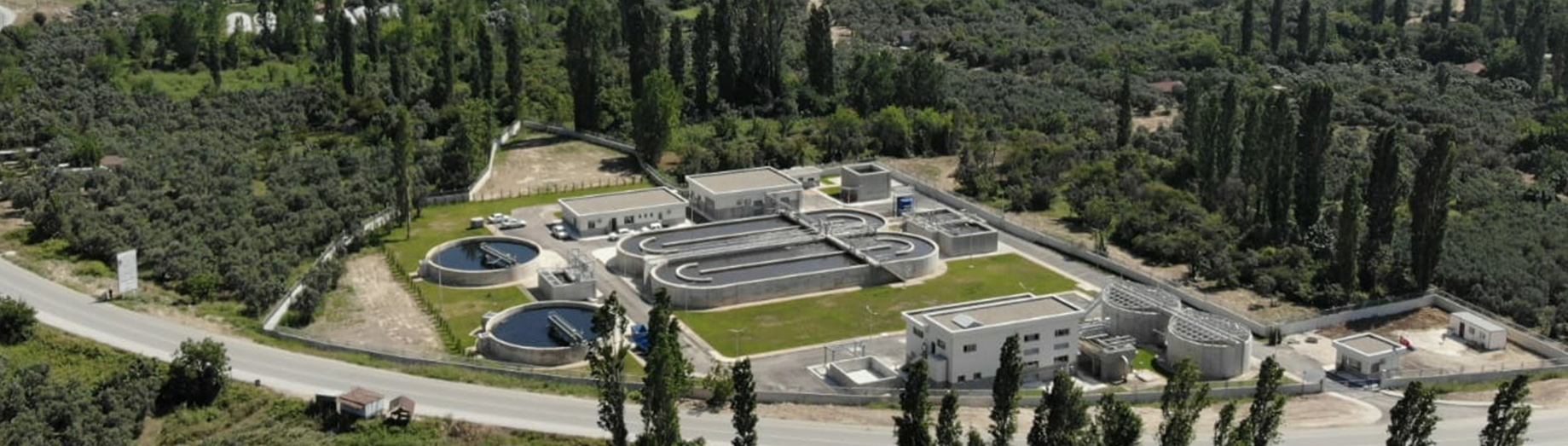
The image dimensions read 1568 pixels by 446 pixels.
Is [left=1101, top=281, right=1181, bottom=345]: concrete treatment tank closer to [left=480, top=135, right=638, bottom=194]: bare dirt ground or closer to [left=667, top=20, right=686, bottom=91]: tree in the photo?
[left=480, top=135, right=638, bottom=194]: bare dirt ground

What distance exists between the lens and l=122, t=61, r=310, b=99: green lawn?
382ft

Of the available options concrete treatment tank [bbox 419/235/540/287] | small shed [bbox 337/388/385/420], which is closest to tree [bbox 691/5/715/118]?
concrete treatment tank [bbox 419/235/540/287]

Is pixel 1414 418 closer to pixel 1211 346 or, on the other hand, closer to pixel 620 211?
pixel 1211 346

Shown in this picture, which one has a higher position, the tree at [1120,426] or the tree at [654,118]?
the tree at [654,118]

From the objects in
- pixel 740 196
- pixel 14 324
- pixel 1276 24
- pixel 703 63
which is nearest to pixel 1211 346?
pixel 740 196

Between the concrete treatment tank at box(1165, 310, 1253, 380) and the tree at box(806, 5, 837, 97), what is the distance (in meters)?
58.1

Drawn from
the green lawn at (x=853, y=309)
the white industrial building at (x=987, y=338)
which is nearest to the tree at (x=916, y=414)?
the white industrial building at (x=987, y=338)

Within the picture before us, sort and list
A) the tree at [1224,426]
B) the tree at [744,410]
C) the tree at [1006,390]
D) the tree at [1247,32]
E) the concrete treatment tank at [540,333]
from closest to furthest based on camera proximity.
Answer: the tree at [1006,390], the tree at [1224,426], the tree at [744,410], the concrete treatment tank at [540,333], the tree at [1247,32]

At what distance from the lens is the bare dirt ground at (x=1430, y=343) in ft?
228

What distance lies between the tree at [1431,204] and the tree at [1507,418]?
24.7 meters

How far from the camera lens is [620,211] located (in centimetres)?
8931

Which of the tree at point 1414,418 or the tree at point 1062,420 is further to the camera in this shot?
the tree at point 1414,418

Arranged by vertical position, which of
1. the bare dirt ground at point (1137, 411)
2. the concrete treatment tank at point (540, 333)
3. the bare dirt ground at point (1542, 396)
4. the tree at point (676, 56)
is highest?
the tree at point (676, 56)

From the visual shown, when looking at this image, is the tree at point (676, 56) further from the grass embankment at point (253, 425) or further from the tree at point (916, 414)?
the tree at point (916, 414)
